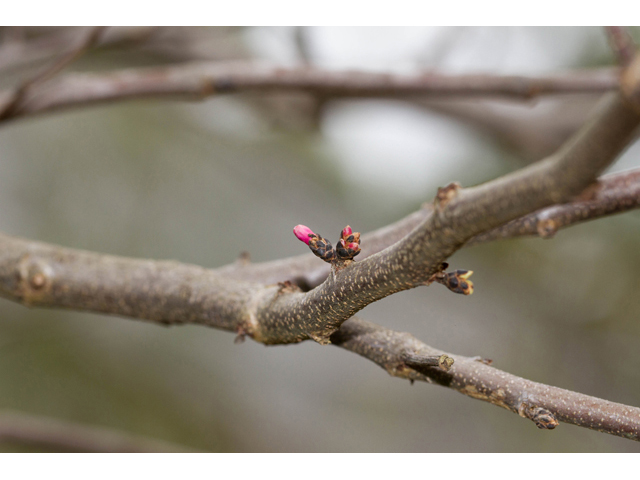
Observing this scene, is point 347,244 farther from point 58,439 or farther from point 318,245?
point 58,439

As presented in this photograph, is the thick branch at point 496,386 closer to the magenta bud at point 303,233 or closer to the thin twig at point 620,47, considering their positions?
the magenta bud at point 303,233

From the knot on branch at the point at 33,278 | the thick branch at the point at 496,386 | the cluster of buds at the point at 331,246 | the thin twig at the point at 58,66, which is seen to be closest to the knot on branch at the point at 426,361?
the thick branch at the point at 496,386

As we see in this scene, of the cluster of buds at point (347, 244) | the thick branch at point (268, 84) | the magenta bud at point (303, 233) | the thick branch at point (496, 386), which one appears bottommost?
the thick branch at point (496, 386)

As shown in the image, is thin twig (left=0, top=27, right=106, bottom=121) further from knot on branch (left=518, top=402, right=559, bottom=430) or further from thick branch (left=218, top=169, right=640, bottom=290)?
knot on branch (left=518, top=402, right=559, bottom=430)

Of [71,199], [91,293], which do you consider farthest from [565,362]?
[71,199]

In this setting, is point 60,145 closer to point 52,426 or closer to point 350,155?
point 350,155

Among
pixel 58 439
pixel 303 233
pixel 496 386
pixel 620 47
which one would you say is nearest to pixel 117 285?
pixel 303 233
